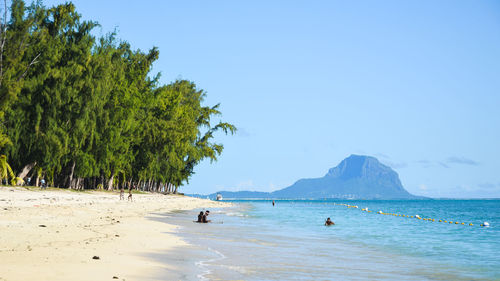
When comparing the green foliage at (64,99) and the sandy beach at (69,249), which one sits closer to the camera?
the sandy beach at (69,249)

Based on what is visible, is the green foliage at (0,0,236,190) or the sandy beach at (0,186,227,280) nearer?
the sandy beach at (0,186,227,280)

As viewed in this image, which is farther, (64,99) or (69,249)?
(64,99)

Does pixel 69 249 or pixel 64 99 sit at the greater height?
pixel 64 99

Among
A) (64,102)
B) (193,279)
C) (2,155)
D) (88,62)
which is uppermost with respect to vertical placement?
(88,62)

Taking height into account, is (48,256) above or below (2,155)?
below

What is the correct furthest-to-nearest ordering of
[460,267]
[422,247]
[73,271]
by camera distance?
[422,247] → [460,267] → [73,271]

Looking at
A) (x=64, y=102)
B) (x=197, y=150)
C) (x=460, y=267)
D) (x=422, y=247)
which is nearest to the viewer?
(x=460, y=267)

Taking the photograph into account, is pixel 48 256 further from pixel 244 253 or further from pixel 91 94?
pixel 91 94

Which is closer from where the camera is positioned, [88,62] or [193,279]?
[193,279]

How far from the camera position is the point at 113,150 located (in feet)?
167

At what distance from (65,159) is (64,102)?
18.4 feet

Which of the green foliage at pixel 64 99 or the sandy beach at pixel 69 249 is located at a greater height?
the green foliage at pixel 64 99

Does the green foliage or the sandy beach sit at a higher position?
the green foliage

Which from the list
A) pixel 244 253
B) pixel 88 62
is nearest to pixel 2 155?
pixel 88 62
